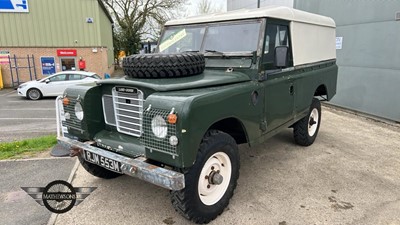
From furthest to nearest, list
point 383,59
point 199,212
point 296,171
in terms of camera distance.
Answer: point 383,59 < point 296,171 < point 199,212

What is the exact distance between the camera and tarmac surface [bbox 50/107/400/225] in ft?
10.7

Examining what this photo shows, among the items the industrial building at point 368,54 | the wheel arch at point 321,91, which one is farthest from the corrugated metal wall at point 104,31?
the wheel arch at point 321,91

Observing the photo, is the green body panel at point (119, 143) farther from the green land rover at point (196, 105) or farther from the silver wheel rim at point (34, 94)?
the silver wheel rim at point (34, 94)

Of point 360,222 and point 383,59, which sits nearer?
point 360,222

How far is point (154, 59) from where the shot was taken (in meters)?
3.33

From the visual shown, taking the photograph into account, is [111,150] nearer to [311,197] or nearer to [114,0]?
[311,197]

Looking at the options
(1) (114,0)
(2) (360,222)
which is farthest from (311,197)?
(1) (114,0)

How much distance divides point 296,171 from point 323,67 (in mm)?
2461

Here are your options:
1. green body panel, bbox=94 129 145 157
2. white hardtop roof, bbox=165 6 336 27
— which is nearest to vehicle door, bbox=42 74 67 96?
white hardtop roof, bbox=165 6 336 27

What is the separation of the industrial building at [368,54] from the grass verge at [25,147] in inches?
330

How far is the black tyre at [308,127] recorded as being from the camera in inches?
217

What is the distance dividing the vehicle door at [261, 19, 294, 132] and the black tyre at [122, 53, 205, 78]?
1017 millimetres

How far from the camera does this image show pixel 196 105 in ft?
8.68

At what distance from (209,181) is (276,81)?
1.77 meters
